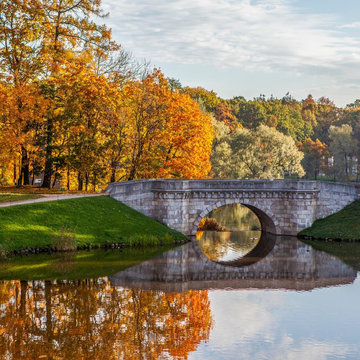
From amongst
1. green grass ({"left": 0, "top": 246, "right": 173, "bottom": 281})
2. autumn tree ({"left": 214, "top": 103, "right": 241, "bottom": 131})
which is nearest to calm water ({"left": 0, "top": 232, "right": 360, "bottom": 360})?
green grass ({"left": 0, "top": 246, "right": 173, "bottom": 281})

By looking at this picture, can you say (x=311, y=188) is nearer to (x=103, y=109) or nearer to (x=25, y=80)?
(x=103, y=109)

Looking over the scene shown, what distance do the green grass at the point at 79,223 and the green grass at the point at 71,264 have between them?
1.56 meters

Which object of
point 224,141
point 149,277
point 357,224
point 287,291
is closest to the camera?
point 287,291

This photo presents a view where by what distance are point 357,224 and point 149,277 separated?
21.5 metres

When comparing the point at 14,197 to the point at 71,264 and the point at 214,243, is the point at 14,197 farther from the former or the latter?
the point at 214,243

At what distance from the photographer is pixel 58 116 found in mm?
46094

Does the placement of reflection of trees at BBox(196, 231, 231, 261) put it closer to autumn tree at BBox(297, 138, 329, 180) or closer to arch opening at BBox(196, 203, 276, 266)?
arch opening at BBox(196, 203, 276, 266)

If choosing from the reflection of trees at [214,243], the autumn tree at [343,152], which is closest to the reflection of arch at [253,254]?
the reflection of trees at [214,243]

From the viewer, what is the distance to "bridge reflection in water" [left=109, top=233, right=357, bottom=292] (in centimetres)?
2928

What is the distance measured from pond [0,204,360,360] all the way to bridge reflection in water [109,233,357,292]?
0.20ft

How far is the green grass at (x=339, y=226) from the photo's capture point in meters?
44.1

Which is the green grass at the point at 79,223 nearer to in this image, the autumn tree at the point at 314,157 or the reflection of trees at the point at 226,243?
the reflection of trees at the point at 226,243

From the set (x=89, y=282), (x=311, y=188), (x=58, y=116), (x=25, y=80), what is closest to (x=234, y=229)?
(x=311, y=188)

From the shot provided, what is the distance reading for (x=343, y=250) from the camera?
131 ft
